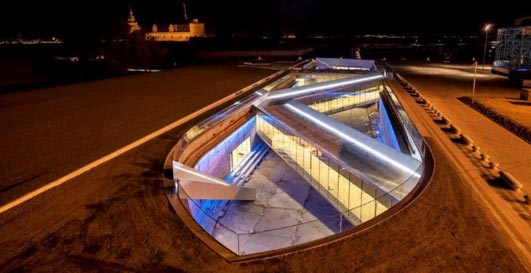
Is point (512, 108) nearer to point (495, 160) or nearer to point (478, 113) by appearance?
point (478, 113)

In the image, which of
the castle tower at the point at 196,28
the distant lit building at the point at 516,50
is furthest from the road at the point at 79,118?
the castle tower at the point at 196,28

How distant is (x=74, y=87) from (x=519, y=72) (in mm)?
22327

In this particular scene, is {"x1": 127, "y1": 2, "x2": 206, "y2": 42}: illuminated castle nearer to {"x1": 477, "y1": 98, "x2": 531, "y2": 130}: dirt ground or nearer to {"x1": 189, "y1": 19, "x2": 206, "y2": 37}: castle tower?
{"x1": 189, "y1": 19, "x2": 206, "y2": 37}: castle tower

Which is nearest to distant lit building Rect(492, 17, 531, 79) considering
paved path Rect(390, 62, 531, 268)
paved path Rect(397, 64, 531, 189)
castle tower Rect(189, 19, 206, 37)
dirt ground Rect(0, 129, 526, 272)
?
paved path Rect(397, 64, 531, 189)

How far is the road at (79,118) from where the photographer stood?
680cm

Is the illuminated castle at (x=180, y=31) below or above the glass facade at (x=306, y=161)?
above

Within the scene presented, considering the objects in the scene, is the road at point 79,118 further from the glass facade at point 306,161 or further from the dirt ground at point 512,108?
the dirt ground at point 512,108

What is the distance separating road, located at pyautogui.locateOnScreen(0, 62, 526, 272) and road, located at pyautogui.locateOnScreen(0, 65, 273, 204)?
1076 mm

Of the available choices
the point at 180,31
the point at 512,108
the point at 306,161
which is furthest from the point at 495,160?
the point at 180,31

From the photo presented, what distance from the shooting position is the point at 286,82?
18062 millimetres

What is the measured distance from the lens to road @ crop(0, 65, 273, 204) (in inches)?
268

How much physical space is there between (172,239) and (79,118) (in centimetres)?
710

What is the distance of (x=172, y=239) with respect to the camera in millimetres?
4680

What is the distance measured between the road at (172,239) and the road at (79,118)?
1.08 m
